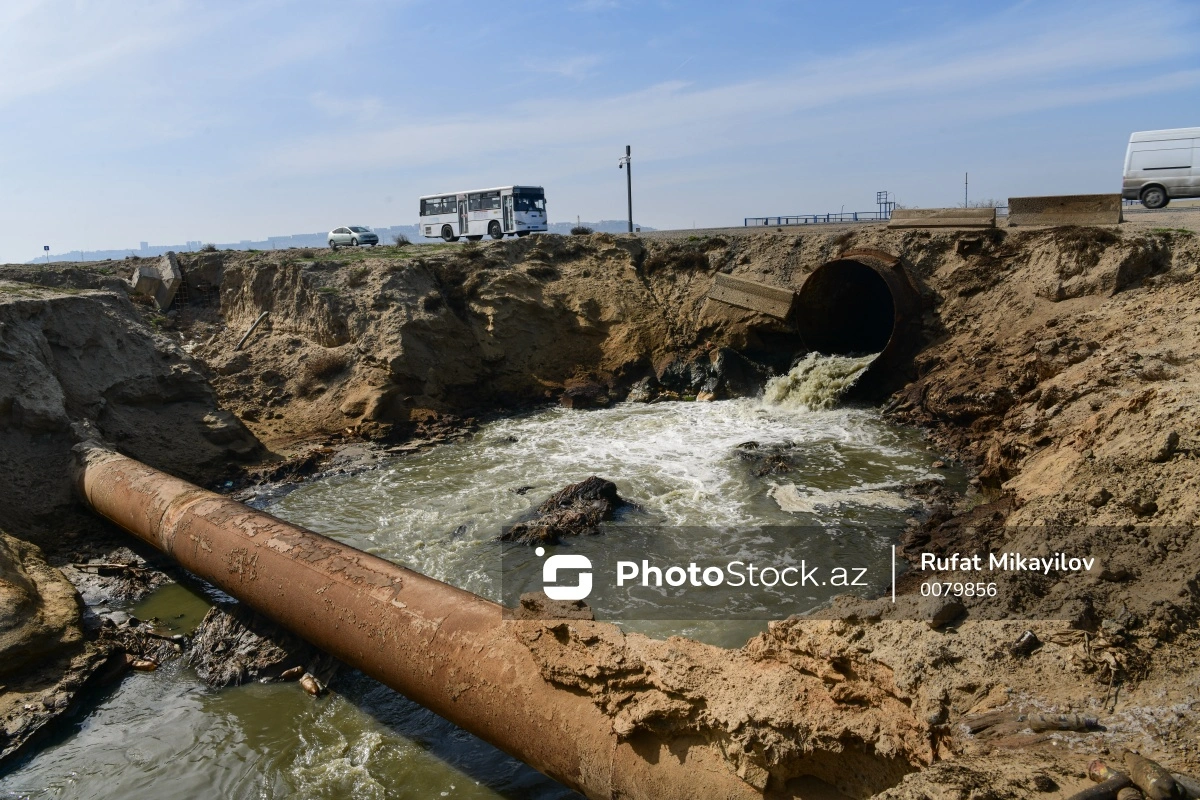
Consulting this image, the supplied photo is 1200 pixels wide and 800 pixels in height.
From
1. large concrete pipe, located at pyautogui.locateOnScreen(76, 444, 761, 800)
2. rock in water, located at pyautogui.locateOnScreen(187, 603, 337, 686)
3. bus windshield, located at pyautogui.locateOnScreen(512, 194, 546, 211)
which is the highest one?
bus windshield, located at pyautogui.locateOnScreen(512, 194, 546, 211)

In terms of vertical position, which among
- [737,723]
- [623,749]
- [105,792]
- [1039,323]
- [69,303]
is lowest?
[105,792]

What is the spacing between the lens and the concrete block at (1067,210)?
14.8m

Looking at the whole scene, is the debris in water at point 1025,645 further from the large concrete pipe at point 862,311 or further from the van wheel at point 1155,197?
the van wheel at point 1155,197

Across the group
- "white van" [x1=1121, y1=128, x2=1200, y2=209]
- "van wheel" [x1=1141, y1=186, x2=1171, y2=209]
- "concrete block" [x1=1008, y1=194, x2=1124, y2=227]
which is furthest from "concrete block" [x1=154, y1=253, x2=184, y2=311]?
"van wheel" [x1=1141, y1=186, x2=1171, y2=209]

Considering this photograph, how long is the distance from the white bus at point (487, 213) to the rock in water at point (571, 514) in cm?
1901

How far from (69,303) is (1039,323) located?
16.1m

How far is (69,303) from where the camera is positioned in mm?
12125

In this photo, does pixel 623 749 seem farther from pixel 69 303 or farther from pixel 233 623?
pixel 69 303

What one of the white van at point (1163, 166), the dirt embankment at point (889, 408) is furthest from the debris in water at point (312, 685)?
the white van at point (1163, 166)

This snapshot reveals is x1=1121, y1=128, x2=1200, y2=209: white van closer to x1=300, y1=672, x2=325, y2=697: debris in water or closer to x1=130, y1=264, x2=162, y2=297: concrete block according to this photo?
x1=300, y1=672, x2=325, y2=697: debris in water

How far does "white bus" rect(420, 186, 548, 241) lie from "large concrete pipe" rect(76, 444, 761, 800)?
71.9ft

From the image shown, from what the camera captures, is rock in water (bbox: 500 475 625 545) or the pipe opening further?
the pipe opening

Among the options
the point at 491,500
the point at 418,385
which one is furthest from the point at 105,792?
the point at 418,385

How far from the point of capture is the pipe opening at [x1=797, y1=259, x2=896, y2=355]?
16.5m
